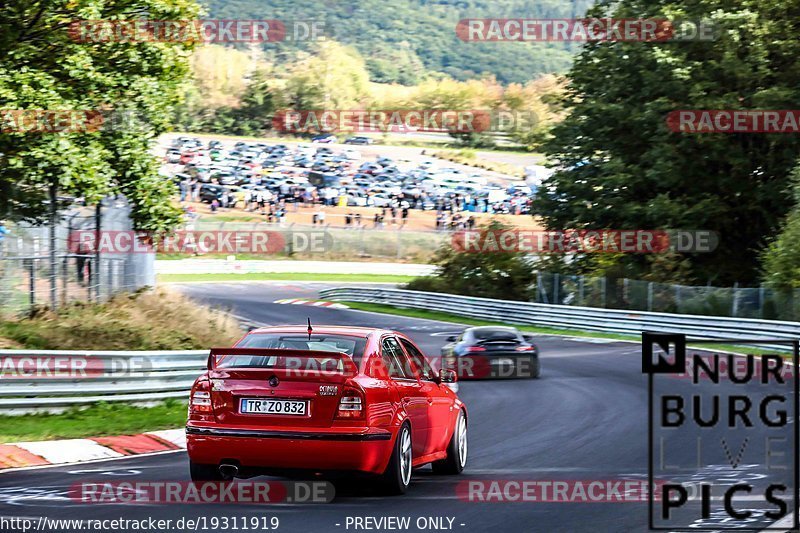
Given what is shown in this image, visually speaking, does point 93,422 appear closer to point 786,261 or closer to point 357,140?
point 786,261

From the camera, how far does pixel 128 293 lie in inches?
971

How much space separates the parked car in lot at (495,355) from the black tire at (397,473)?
14580 mm

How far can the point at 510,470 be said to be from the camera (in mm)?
11539

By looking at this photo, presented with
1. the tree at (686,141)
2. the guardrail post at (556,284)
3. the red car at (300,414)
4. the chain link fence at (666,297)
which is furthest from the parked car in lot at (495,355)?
the guardrail post at (556,284)

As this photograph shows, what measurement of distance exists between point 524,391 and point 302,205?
2637 inches

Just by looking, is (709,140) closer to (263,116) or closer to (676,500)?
(676,500)

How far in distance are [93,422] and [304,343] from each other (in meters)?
6.32

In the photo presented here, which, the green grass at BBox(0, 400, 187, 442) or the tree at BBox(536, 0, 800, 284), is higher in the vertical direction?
the tree at BBox(536, 0, 800, 284)

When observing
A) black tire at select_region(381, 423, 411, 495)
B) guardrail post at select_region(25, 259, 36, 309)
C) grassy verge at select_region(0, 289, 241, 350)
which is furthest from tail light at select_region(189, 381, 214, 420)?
guardrail post at select_region(25, 259, 36, 309)

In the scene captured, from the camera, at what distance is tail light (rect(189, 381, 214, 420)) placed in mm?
9438

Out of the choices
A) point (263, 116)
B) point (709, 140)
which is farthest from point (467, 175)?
point (709, 140)

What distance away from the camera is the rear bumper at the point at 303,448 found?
30.0 ft

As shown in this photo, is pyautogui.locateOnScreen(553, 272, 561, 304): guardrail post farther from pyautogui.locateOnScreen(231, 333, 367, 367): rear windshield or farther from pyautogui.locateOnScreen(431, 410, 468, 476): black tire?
pyautogui.locateOnScreen(231, 333, 367, 367): rear windshield

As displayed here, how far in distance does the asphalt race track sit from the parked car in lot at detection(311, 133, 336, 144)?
→ 98.2 m
